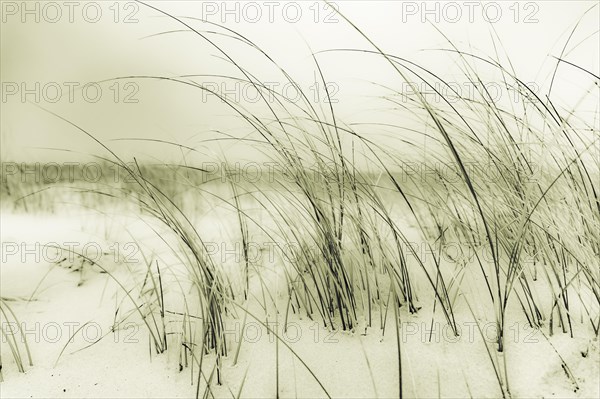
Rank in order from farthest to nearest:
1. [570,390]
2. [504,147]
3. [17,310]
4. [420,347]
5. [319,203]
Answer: [17,310] < [504,147] < [319,203] < [420,347] < [570,390]

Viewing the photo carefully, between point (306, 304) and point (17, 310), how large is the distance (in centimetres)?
105

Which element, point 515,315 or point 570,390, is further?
point 515,315

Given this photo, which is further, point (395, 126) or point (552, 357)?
point (395, 126)

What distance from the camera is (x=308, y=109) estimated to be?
1624 mm

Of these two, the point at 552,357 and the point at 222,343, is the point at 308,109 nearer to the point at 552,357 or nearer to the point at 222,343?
the point at 222,343

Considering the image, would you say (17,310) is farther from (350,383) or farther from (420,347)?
(420,347)

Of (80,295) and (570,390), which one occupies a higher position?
(80,295)

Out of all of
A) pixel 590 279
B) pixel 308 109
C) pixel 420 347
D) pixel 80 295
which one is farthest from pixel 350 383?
pixel 80 295

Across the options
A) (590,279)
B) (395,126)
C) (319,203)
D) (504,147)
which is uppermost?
(395,126)

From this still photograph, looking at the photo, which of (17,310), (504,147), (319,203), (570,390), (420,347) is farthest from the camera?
(17,310)

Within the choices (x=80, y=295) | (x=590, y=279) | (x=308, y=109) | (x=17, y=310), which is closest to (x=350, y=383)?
(x=590, y=279)

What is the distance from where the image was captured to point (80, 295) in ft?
5.94

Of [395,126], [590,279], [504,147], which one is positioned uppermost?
[395,126]

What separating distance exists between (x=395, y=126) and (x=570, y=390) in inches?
39.4
